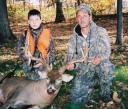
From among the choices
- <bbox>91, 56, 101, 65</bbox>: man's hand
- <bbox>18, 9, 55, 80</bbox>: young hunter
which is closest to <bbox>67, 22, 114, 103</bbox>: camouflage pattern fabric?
<bbox>91, 56, 101, 65</bbox>: man's hand

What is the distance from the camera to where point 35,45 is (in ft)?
25.3

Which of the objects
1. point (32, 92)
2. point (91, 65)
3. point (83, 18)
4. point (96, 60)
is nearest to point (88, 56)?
point (91, 65)

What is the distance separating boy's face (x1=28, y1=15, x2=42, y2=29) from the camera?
7.53 metres

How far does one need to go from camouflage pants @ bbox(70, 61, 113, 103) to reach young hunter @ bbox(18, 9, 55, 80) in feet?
1.95

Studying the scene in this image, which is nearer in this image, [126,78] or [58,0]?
[126,78]

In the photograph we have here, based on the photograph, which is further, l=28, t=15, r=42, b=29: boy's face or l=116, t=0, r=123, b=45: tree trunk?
l=116, t=0, r=123, b=45: tree trunk

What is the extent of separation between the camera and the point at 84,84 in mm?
7629

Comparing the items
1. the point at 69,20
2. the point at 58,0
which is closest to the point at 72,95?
the point at 69,20

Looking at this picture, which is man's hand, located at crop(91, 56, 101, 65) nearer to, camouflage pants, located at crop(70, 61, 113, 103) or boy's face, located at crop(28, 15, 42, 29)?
camouflage pants, located at crop(70, 61, 113, 103)

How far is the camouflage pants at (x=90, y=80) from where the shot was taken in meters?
7.52

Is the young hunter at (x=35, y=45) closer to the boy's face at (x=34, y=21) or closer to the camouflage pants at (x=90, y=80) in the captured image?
the boy's face at (x=34, y=21)

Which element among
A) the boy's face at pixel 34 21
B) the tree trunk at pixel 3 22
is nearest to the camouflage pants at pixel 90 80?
the boy's face at pixel 34 21

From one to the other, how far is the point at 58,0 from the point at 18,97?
24.1 metres

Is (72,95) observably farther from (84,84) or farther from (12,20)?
(12,20)
